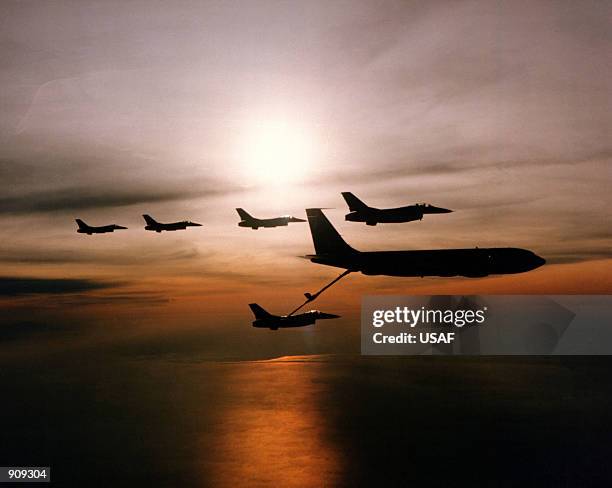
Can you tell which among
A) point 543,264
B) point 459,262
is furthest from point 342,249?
point 543,264

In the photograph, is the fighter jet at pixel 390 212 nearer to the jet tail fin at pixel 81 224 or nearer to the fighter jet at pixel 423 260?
the fighter jet at pixel 423 260

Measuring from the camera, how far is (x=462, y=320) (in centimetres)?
9138

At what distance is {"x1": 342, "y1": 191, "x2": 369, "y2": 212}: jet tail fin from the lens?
283 feet

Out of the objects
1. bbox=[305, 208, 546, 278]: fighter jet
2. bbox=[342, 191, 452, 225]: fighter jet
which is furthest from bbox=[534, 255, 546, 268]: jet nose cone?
bbox=[342, 191, 452, 225]: fighter jet

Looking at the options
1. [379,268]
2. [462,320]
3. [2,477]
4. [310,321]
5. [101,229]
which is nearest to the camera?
[379,268]

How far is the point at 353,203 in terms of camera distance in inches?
3460

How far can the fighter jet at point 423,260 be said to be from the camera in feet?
276

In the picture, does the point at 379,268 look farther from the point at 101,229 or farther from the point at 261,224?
the point at 101,229

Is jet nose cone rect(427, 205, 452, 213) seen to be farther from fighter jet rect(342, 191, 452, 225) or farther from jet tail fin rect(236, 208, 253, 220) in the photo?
jet tail fin rect(236, 208, 253, 220)

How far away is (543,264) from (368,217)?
3567cm

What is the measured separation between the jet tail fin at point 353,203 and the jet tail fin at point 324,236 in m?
7.80

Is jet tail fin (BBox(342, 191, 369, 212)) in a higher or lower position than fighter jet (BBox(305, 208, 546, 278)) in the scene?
higher

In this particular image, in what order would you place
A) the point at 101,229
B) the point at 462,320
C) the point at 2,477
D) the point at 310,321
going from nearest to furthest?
the point at 462,320 → the point at 2,477 → the point at 101,229 → the point at 310,321

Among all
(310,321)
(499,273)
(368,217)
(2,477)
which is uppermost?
(368,217)
